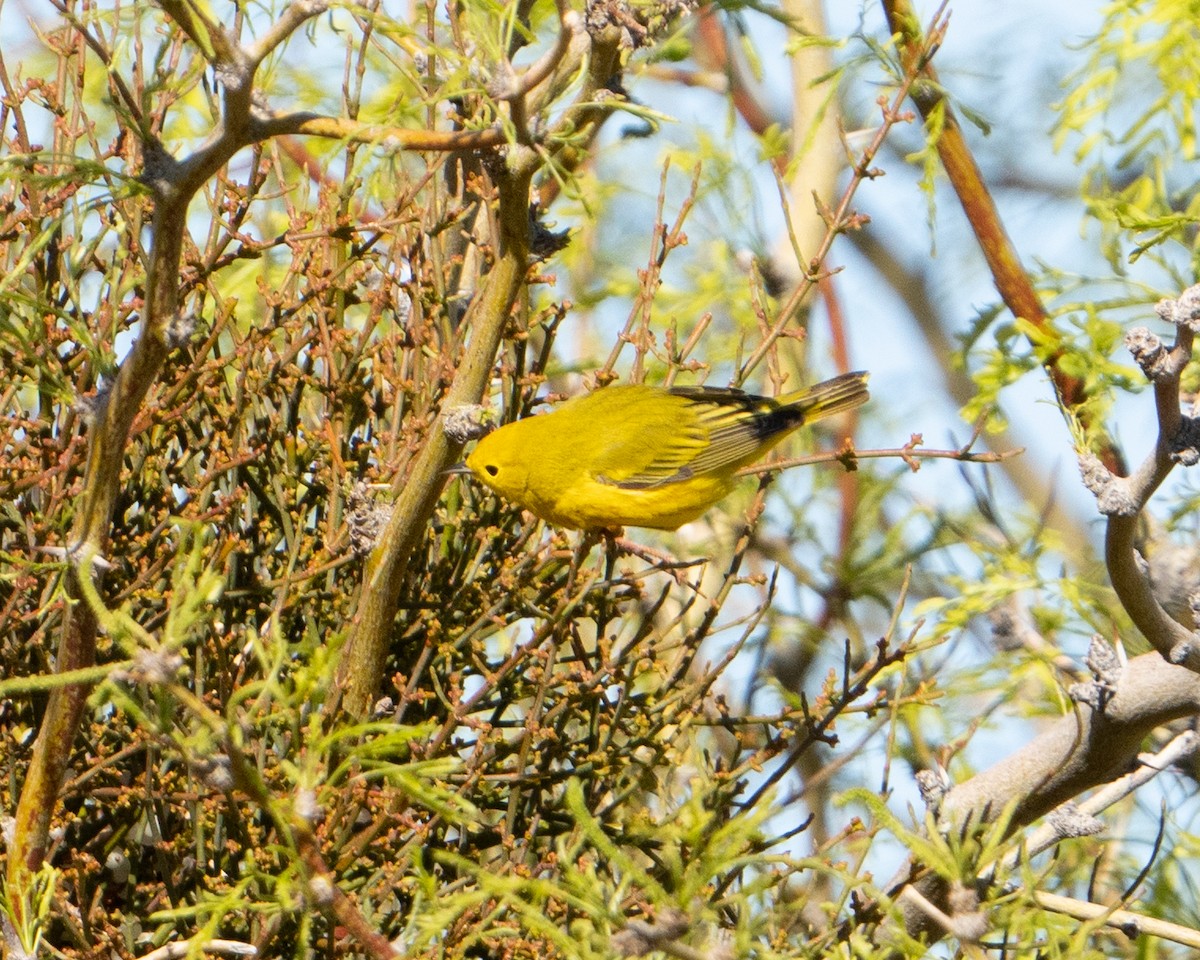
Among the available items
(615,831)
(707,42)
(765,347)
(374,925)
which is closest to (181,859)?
(374,925)

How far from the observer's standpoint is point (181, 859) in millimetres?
1715

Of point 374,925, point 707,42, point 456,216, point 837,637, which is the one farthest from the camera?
point 707,42

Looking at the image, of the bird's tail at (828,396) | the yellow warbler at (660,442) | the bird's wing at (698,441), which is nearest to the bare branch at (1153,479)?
the yellow warbler at (660,442)

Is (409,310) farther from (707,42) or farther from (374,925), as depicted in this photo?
(707,42)

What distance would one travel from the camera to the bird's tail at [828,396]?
10.3ft

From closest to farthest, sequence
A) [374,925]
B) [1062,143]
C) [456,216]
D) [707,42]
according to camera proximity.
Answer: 1. [374,925]
2. [456,216]
3. [1062,143]
4. [707,42]

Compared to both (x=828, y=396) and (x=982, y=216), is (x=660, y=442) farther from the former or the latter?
(x=982, y=216)

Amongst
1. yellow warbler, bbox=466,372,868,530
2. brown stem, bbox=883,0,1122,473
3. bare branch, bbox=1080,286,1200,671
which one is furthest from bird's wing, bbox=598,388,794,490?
bare branch, bbox=1080,286,1200,671

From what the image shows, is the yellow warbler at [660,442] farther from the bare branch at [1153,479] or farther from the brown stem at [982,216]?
the bare branch at [1153,479]

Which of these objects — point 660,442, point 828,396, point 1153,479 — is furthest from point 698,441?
point 1153,479

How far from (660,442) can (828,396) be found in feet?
1.36

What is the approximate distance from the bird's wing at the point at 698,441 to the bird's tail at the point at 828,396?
0.30 ft

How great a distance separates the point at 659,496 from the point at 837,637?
82 cm

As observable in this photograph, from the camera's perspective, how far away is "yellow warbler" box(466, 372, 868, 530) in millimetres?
2648
